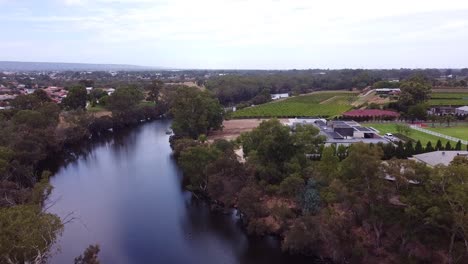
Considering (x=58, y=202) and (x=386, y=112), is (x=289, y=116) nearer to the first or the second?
(x=386, y=112)

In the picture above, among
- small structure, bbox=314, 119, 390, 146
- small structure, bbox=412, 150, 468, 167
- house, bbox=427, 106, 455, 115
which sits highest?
small structure, bbox=412, 150, 468, 167

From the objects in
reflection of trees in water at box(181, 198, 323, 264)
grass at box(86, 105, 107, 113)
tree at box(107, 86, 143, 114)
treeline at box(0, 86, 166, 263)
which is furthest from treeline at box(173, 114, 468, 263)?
grass at box(86, 105, 107, 113)

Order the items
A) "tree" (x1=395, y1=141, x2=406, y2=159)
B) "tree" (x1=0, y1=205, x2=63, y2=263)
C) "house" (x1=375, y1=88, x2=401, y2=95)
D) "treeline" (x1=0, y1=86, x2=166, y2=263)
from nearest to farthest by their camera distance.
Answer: "tree" (x1=0, y1=205, x2=63, y2=263) → "treeline" (x1=0, y1=86, x2=166, y2=263) → "tree" (x1=395, y1=141, x2=406, y2=159) → "house" (x1=375, y1=88, x2=401, y2=95)

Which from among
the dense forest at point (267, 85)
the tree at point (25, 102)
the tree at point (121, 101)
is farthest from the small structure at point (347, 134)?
the dense forest at point (267, 85)

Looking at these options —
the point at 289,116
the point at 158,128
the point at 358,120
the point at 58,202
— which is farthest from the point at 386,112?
the point at 58,202

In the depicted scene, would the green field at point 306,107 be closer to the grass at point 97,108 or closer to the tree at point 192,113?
the tree at point 192,113

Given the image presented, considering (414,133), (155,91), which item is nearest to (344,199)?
(414,133)

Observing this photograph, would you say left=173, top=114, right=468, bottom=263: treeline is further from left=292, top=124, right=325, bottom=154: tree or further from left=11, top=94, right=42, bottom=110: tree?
left=11, top=94, right=42, bottom=110: tree
